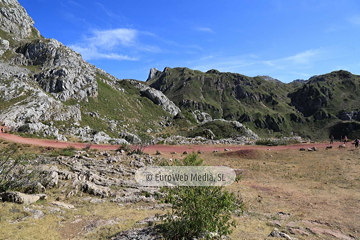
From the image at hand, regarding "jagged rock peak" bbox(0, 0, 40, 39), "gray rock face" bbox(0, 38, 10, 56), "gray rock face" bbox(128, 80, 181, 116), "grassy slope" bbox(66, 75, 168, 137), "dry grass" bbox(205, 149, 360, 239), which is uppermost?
"jagged rock peak" bbox(0, 0, 40, 39)

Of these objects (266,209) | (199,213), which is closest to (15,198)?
(199,213)

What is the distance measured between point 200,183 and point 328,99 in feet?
729

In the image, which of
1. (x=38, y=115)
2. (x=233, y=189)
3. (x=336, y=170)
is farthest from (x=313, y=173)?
(x=38, y=115)

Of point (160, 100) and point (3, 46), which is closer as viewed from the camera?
point (3, 46)

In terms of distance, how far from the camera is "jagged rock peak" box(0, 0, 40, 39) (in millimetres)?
71475

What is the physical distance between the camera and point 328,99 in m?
180

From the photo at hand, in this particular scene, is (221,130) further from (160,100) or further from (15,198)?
(160,100)

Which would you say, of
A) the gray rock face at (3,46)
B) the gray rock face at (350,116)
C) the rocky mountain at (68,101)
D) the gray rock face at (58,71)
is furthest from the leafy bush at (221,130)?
the gray rock face at (350,116)

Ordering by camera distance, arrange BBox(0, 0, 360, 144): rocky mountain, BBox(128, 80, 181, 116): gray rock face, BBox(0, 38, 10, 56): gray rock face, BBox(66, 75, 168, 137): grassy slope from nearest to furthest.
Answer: BBox(0, 0, 360, 144): rocky mountain < BBox(66, 75, 168, 137): grassy slope < BBox(0, 38, 10, 56): gray rock face < BBox(128, 80, 181, 116): gray rock face

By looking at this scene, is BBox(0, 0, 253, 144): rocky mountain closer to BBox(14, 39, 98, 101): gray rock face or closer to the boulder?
BBox(14, 39, 98, 101): gray rock face

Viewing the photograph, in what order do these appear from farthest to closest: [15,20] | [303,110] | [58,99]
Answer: [303,110]
[15,20]
[58,99]

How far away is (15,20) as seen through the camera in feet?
246

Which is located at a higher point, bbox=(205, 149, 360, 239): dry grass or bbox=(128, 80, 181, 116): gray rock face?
bbox=(128, 80, 181, 116): gray rock face

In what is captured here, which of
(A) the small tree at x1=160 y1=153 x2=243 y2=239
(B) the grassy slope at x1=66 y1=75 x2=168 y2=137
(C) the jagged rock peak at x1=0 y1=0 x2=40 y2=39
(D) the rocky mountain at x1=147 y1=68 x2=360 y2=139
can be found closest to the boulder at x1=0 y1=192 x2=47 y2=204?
(A) the small tree at x1=160 y1=153 x2=243 y2=239
